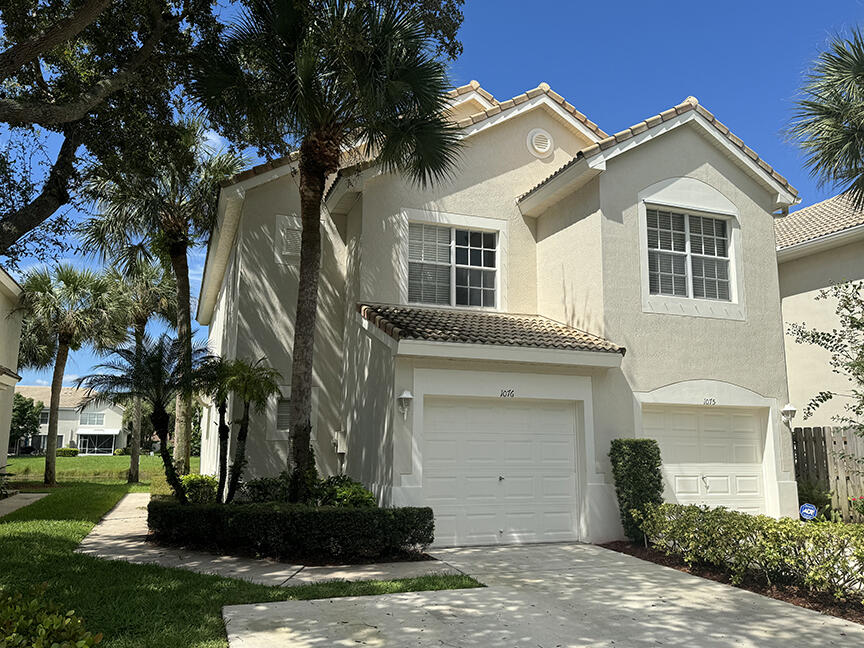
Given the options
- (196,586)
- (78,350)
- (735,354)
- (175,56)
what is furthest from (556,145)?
(78,350)

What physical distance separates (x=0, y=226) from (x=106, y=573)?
16.1 feet

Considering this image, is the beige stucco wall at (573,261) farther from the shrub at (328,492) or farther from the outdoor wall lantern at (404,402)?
the shrub at (328,492)

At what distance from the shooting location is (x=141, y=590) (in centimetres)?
816

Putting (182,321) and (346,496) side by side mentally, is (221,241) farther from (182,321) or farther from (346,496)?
(346,496)

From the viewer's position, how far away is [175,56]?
1202 centimetres

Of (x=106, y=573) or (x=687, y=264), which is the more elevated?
(x=687, y=264)

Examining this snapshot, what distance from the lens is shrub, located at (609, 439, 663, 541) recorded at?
12219mm

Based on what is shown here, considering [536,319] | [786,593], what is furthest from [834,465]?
[786,593]

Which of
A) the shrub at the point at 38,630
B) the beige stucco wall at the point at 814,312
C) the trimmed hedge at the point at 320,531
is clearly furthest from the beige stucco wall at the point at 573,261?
the shrub at the point at 38,630

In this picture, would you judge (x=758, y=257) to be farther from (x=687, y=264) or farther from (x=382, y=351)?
(x=382, y=351)

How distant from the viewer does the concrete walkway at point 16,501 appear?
57.1 feet

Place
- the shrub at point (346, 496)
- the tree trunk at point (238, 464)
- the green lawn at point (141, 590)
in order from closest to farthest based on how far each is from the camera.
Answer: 1. the green lawn at point (141, 590)
2. the shrub at point (346, 496)
3. the tree trunk at point (238, 464)

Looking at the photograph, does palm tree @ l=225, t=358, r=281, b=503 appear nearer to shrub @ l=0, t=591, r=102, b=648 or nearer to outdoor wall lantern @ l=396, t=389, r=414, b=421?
outdoor wall lantern @ l=396, t=389, r=414, b=421

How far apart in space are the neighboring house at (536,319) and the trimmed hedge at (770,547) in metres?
2.34
